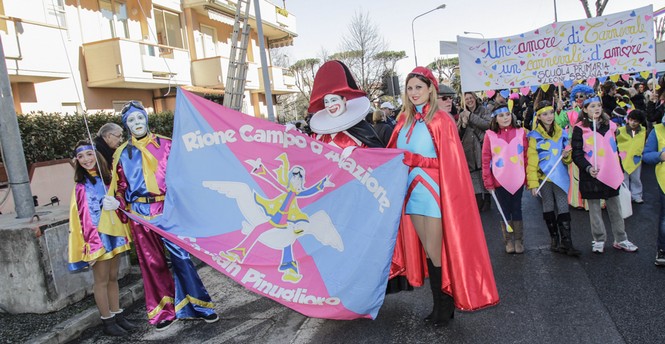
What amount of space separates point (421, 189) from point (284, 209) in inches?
42.9

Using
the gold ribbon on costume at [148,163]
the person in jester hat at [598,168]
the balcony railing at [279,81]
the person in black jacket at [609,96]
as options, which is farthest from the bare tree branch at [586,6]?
the gold ribbon on costume at [148,163]

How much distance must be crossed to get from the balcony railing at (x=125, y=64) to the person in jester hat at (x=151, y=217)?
30.3 feet

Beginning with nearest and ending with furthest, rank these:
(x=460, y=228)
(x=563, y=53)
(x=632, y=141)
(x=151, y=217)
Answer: (x=460, y=228) < (x=151, y=217) < (x=632, y=141) < (x=563, y=53)

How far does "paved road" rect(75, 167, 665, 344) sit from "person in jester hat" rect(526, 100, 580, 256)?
0.83ft

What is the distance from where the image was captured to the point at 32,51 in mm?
11430

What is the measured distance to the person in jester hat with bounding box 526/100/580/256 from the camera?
5.01 meters

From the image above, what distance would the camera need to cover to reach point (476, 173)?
24.8ft

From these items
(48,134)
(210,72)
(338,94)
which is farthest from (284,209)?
(210,72)

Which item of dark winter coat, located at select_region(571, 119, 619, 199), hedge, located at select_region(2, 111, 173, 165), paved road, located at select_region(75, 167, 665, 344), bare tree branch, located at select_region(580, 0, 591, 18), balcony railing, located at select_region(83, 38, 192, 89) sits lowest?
paved road, located at select_region(75, 167, 665, 344)

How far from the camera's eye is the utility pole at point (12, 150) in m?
4.76

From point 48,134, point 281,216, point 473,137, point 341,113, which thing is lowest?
point 281,216

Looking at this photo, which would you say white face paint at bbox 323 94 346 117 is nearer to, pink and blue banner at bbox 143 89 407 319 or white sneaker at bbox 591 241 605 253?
pink and blue banner at bbox 143 89 407 319

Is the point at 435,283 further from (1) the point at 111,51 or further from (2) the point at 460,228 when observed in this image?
(1) the point at 111,51

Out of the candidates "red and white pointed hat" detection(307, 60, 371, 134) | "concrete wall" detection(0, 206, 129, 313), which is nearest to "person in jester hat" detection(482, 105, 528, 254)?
"red and white pointed hat" detection(307, 60, 371, 134)
